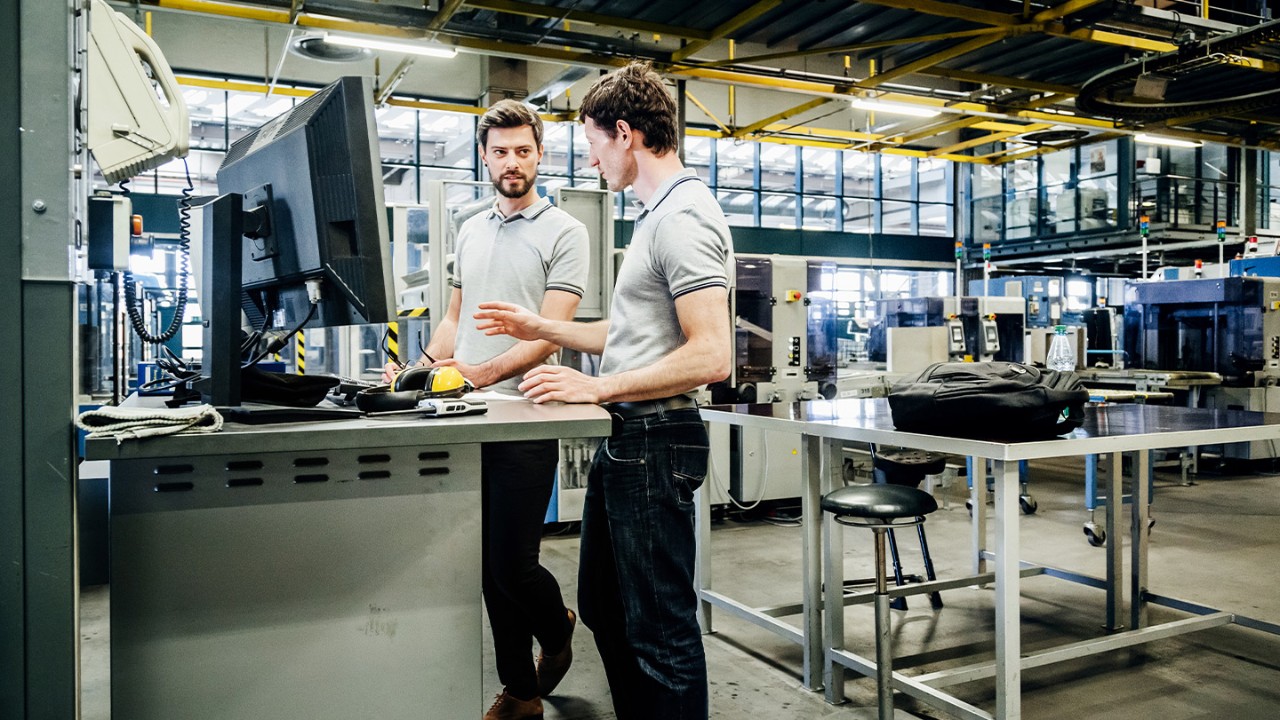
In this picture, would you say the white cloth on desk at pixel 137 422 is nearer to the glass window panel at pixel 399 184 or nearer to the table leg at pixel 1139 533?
the table leg at pixel 1139 533

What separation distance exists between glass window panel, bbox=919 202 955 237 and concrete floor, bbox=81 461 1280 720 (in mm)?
10594

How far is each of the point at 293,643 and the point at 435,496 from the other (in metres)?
0.30

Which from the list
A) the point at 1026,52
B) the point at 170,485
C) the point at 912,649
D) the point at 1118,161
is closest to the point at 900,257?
the point at 1118,161

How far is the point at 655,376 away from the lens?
155cm

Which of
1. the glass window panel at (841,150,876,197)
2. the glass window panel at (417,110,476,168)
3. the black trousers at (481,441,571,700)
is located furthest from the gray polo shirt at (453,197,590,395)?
the glass window panel at (841,150,876,197)

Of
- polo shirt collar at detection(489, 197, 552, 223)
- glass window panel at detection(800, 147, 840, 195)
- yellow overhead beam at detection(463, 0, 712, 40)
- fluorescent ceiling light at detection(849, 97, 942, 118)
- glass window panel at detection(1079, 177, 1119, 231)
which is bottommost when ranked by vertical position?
polo shirt collar at detection(489, 197, 552, 223)

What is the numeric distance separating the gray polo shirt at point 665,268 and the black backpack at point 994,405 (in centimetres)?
87

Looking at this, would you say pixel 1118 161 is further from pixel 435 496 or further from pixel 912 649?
pixel 435 496

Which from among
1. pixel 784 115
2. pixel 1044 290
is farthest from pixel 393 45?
pixel 1044 290

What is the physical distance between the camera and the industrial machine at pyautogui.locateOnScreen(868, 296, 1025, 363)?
6668 millimetres

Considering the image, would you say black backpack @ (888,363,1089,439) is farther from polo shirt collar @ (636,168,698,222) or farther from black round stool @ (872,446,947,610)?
black round stool @ (872,446,947,610)

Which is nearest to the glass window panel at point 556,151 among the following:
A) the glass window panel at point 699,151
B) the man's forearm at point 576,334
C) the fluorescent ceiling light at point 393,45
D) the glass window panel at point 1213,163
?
the glass window panel at point 699,151

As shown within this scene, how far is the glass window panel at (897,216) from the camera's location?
15.3m

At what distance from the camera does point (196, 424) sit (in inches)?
46.9
